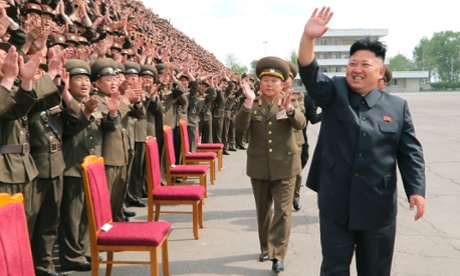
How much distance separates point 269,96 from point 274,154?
54 cm

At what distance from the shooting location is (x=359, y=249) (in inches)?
115

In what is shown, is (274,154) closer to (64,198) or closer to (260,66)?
(260,66)

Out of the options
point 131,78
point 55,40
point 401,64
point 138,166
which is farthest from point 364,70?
point 401,64

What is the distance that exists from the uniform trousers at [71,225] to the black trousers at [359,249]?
2408mm

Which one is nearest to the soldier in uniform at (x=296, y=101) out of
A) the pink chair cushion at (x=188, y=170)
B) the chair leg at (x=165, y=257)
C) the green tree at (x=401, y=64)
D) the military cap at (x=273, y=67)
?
the military cap at (x=273, y=67)

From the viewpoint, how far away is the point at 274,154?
4363 mm

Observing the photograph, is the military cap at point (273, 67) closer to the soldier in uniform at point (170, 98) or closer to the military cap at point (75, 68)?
the military cap at point (75, 68)

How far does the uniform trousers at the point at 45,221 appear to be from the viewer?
12.9 feet

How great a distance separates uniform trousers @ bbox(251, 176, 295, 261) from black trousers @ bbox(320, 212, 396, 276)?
1276 millimetres

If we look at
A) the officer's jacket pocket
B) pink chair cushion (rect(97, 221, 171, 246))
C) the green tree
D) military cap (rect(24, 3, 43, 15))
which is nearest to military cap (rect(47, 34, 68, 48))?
military cap (rect(24, 3, 43, 15))

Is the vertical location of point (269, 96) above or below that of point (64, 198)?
above

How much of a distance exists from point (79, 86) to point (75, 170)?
0.78 metres

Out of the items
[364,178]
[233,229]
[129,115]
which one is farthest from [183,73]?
[364,178]

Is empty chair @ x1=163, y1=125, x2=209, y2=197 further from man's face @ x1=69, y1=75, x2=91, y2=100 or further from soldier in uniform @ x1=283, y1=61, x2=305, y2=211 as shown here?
man's face @ x1=69, y1=75, x2=91, y2=100
